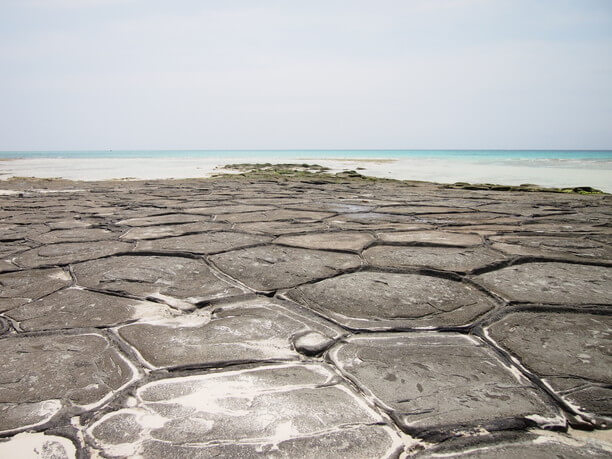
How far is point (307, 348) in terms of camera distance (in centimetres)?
121

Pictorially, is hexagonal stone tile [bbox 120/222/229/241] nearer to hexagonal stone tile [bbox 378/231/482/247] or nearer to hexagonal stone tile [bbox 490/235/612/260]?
hexagonal stone tile [bbox 378/231/482/247]

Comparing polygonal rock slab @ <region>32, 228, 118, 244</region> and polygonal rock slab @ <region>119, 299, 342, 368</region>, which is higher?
polygonal rock slab @ <region>32, 228, 118, 244</region>

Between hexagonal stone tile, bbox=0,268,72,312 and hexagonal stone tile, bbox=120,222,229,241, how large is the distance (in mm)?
760

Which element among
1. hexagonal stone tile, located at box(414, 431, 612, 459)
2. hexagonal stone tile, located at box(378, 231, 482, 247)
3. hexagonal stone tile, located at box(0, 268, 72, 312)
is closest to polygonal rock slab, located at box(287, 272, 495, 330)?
hexagonal stone tile, located at box(414, 431, 612, 459)

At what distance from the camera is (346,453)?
2.64 feet

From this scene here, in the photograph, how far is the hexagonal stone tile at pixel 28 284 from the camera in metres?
1.62

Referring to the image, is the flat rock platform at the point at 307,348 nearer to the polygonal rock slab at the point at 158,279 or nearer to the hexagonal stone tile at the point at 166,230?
the polygonal rock slab at the point at 158,279

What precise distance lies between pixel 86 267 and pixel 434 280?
1662 millimetres

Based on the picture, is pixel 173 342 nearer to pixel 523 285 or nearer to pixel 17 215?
pixel 523 285

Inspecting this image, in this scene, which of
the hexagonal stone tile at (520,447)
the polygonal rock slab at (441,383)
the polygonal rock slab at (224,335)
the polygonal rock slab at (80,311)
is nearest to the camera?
the hexagonal stone tile at (520,447)

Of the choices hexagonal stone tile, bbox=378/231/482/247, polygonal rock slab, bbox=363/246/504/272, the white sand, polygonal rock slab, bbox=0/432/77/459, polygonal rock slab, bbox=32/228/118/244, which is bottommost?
polygonal rock slab, bbox=0/432/77/459

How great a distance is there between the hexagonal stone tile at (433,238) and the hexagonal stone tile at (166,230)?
120 centimetres

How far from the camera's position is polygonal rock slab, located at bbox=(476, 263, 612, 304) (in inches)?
61.8

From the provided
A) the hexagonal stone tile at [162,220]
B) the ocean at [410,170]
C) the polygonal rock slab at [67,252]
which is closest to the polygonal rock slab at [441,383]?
the polygonal rock slab at [67,252]
